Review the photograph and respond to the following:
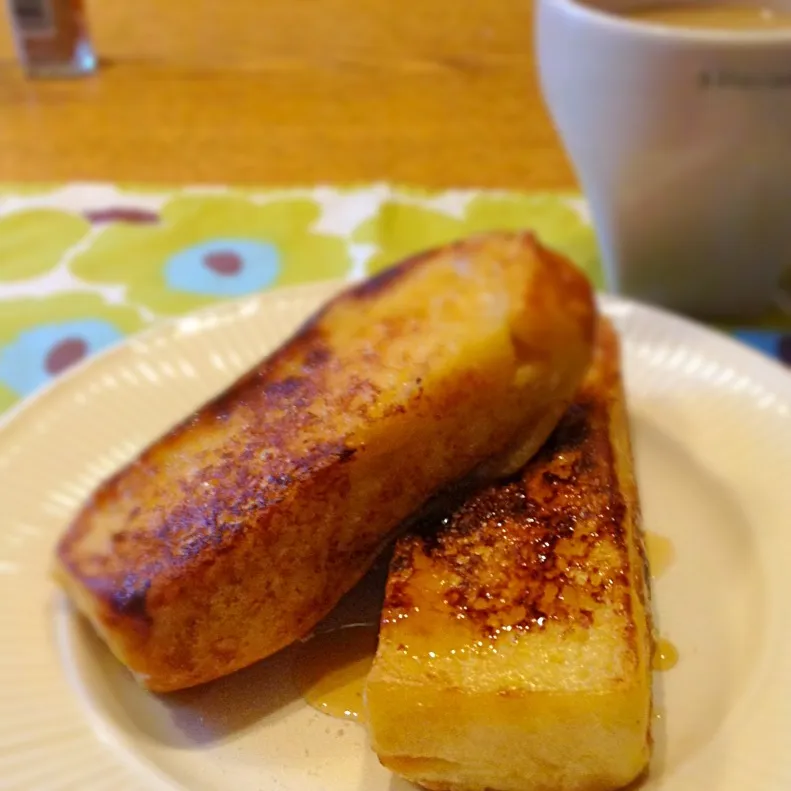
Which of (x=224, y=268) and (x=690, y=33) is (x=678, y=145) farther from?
(x=224, y=268)

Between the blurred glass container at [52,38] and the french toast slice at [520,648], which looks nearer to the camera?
the french toast slice at [520,648]

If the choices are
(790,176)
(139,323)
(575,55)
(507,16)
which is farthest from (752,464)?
(507,16)

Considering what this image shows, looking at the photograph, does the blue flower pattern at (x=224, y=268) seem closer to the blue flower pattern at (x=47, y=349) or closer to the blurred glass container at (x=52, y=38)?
the blue flower pattern at (x=47, y=349)

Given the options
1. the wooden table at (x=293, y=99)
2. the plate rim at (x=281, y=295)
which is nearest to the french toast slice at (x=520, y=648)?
the plate rim at (x=281, y=295)

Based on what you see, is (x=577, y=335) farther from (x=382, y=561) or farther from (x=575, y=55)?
(x=575, y=55)

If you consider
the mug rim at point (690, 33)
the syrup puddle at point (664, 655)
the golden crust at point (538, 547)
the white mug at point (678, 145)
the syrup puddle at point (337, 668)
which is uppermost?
the mug rim at point (690, 33)

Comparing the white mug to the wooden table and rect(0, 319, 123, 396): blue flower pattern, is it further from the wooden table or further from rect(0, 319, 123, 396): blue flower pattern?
rect(0, 319, 123, 396): blue flower pattern
